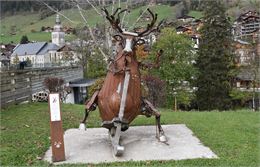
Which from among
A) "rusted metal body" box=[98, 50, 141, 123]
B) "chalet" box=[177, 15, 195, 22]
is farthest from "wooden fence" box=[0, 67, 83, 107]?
"chalet" box=[177, 15, 195, 22]

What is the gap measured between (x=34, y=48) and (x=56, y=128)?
40.9m

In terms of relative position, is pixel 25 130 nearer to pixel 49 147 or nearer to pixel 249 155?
pixel 49 147

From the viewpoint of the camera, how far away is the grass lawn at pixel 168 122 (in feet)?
19.1

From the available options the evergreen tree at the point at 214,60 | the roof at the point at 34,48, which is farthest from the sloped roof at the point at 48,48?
the evergreen tree at the point at 214,60

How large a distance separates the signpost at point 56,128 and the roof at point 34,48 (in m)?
36.8

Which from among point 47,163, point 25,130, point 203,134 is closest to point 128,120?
point 47,163

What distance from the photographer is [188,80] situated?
29.6m

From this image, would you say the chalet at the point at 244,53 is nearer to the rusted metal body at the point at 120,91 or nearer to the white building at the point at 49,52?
the white building at the point at 49,52

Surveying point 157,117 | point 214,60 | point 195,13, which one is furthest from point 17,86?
point 195,13

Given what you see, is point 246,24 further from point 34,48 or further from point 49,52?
point 49,52

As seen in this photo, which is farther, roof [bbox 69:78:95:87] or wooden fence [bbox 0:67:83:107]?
roof [bbox 69:78:95:87]

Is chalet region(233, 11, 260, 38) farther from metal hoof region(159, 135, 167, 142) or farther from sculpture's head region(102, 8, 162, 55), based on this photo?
metal hoof region(159, 135, 167, 142)

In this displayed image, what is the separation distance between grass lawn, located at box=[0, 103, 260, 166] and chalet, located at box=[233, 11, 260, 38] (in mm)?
24847

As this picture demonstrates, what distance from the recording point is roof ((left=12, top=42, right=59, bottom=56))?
42.2 m
